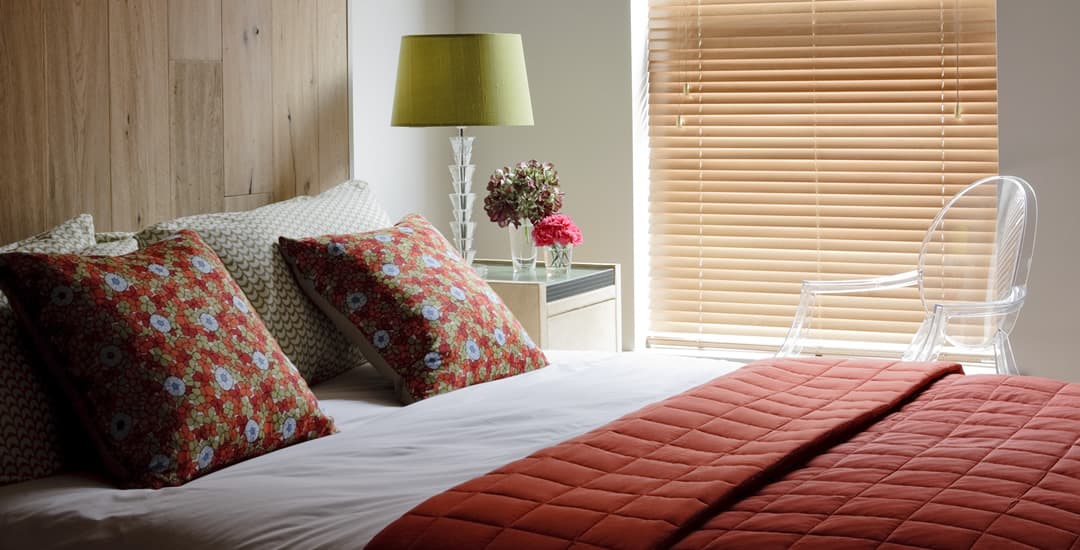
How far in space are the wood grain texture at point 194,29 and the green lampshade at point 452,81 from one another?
0.55 m

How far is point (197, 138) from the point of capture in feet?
10.4

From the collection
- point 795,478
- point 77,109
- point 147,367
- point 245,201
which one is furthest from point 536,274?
point 795,478

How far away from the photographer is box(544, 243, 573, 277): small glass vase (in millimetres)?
3859

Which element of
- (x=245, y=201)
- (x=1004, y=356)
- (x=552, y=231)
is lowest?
(x=1004, y=356)

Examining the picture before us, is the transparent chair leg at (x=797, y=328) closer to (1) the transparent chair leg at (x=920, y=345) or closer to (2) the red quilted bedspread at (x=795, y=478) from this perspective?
(1) the transparent chair leg at (x=920, y=345)

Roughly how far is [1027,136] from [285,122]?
216 centimetres

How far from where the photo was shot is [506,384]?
2.71 m

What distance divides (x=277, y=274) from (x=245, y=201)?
70 centimetres

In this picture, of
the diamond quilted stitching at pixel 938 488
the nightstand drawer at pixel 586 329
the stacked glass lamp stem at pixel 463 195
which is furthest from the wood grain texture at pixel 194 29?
the diamond quilted stitching at pixel 938 488

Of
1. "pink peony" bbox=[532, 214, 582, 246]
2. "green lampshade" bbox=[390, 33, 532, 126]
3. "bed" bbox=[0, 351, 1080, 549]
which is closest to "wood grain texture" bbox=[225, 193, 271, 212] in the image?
"green lampshade" bbox=[390, 33, 532, 126]

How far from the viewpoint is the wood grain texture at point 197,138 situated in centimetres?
311

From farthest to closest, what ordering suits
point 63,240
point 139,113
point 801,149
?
point 801,149
point 139,113
point 63,240

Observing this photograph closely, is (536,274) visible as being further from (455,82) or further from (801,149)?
(801,149)

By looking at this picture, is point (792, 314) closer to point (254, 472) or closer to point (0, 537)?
point (254, 472)
